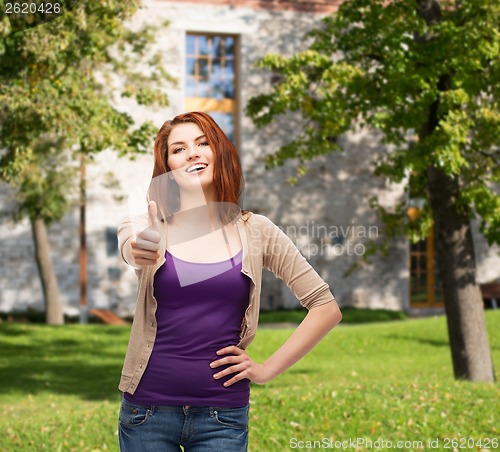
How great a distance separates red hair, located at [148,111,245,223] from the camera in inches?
96.5

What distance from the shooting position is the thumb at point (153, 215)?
230 cm

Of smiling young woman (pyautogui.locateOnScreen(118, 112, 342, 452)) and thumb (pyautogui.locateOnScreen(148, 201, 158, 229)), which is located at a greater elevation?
thumb (pyautogui.locateOnScreen(148, 201, 158, 229))

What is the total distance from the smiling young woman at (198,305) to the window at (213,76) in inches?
863

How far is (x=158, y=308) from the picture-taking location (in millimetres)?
2422

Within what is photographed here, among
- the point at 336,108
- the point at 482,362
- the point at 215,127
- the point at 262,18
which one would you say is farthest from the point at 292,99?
the point at 262,18

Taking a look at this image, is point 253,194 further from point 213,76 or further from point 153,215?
point 153,215

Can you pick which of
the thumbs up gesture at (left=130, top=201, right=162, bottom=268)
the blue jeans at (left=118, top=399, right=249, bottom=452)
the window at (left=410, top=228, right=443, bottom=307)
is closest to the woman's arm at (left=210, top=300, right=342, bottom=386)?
the blue jeans at (left=118, top=399, right=249, bottom=452)

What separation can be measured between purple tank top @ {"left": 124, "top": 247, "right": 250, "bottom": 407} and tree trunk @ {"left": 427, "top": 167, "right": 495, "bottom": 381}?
876 centimetres

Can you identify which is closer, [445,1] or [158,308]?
[158,308]

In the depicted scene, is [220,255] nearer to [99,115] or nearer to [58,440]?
[58,440]

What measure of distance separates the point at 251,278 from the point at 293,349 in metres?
Result: 0.25

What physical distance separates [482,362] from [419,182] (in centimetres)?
283

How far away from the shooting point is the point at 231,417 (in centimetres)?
245

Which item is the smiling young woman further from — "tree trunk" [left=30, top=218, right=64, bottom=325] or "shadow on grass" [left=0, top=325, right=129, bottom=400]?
"tree trunk" [left=30, top=218, right=64, bottom=325]
